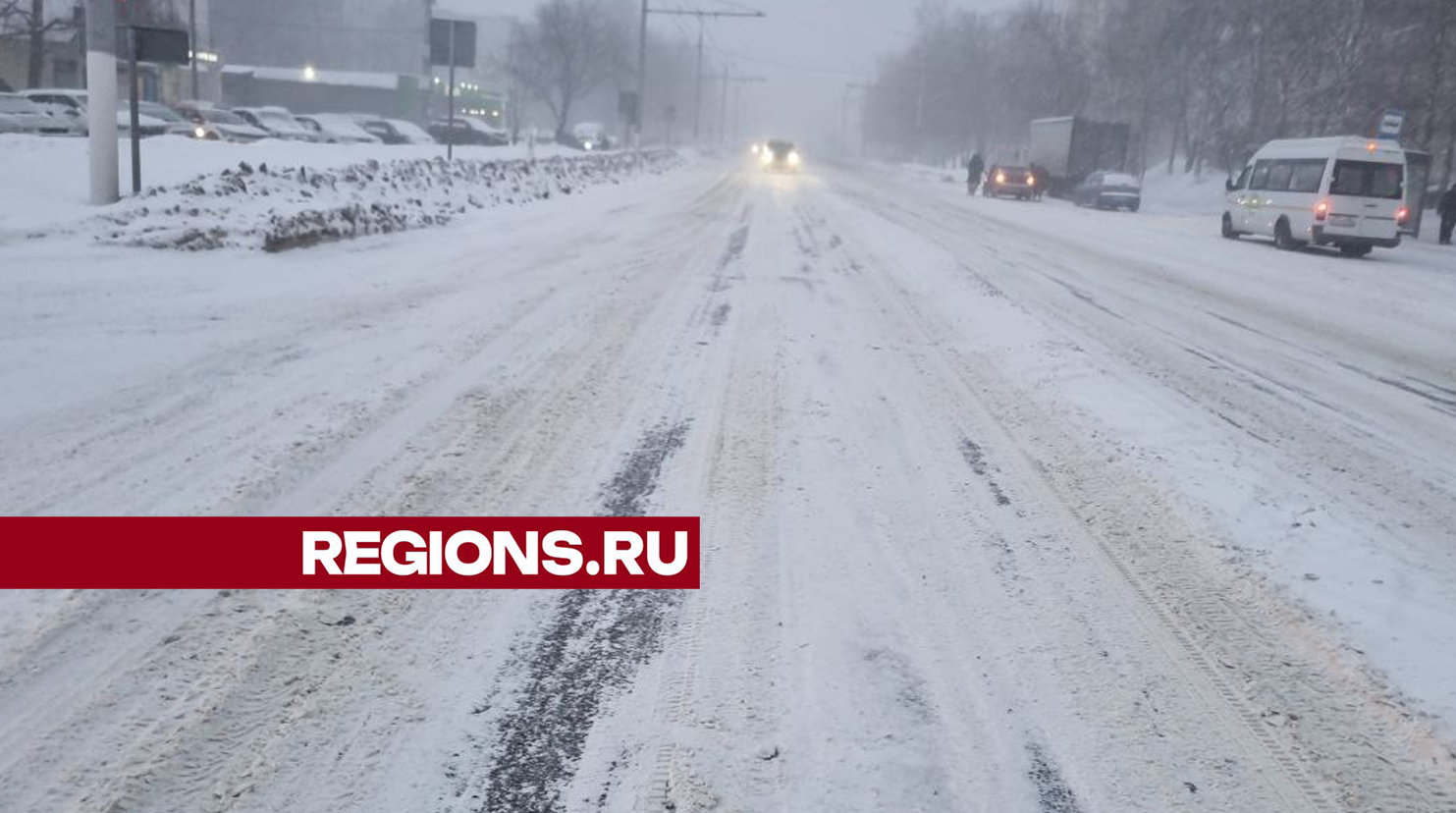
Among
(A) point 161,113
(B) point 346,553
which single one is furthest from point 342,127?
(B) point 346,553

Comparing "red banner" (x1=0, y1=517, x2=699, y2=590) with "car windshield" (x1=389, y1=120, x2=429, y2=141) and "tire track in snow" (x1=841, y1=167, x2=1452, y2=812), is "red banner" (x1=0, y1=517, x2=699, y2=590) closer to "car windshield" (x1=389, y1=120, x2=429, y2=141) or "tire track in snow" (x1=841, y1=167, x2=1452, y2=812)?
"tire track in snow" (x1=841, y1=167, x2=1452, y2=812)

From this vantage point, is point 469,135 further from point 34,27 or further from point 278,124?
point 34,27

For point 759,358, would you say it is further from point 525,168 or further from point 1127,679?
point 525,168

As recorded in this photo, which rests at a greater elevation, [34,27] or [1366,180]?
[34,27]

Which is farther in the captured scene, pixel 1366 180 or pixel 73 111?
pixel 73 111

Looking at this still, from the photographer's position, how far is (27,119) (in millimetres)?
25344

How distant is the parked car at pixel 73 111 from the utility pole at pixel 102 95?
46.2ft

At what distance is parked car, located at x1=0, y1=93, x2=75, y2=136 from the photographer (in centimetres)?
Result: 2505

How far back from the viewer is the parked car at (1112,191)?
39375 mm

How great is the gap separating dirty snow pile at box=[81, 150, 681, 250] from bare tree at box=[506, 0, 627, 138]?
132 ft

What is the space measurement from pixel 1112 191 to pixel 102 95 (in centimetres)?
3450

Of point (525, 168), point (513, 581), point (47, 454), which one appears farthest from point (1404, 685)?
point (525, 168)

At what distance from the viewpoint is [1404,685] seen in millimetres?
3605

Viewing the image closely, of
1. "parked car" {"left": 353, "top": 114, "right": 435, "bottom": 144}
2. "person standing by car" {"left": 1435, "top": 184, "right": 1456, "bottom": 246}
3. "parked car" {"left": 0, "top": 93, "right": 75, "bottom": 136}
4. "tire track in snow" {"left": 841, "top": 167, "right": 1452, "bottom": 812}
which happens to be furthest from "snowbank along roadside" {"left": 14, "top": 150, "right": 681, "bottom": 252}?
"person standing by car" {"left": 1435, "top": 184, "right": 1456, "bottom": 246}
